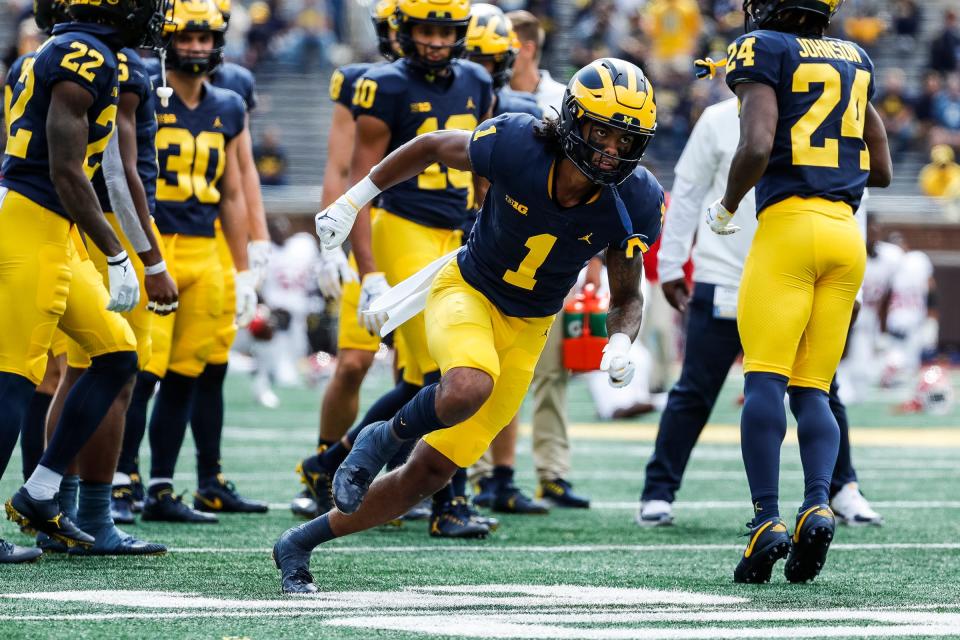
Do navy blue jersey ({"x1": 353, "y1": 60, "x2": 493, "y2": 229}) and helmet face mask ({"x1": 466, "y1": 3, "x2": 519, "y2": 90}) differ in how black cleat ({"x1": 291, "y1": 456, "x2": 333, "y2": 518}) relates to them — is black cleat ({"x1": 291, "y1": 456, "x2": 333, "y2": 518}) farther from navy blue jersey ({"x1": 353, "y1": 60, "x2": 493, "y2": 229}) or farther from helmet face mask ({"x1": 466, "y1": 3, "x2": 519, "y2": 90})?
helmet face mask ({"x1": 466, "y1": 3, "x2": 519, "y2": 90})

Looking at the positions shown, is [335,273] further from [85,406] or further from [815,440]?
[815,440]

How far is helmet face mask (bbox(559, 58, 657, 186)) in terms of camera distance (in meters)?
4.83

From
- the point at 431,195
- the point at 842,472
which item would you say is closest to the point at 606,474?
the point at 842,472

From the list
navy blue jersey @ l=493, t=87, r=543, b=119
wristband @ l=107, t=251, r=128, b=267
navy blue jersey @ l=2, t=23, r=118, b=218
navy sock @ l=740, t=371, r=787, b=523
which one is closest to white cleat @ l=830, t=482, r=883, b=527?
navy sock @ l=740, t=371, r=787, b=523

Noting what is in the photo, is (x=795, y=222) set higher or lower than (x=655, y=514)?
higher

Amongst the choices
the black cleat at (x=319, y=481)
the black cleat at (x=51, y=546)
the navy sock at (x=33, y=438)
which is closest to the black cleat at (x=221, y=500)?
the black cleat at (x=319, y=481)

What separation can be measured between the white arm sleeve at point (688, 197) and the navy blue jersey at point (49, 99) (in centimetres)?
257

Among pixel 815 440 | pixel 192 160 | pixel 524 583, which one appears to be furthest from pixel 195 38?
pixel 815 440

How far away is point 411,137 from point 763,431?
2.18 meters

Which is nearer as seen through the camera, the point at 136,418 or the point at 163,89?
the point at 163,89

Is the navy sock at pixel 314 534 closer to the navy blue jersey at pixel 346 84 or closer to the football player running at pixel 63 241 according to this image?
the football player running at pixel 63 241

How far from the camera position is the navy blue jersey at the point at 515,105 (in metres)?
7.27

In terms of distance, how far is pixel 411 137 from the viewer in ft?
22.5

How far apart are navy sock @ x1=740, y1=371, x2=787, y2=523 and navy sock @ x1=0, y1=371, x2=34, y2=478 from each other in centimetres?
233
